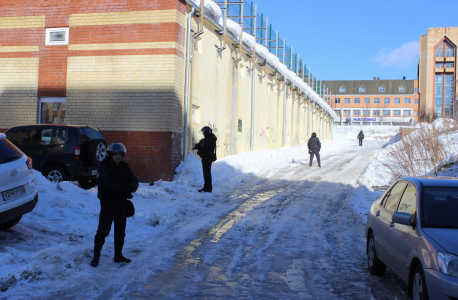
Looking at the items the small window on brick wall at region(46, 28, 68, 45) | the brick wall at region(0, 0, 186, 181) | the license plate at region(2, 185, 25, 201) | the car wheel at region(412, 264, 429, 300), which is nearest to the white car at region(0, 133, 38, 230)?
the license plate at region(2, 185, 25, 201)

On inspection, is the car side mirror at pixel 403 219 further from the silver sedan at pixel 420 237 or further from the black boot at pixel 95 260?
the black boot at pixel 95 260

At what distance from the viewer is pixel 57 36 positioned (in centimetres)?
1487

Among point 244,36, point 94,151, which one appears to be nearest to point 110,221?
point 94,151

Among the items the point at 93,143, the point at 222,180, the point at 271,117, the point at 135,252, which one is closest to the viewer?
the point at 135,252

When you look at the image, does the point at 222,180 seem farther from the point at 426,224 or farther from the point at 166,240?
the point at 426,224

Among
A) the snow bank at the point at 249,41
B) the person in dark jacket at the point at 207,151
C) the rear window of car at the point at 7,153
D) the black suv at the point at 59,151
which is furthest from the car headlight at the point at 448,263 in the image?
the snow bank at the point at 249,41

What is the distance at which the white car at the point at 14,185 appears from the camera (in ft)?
18.9

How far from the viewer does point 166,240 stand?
23.0ft

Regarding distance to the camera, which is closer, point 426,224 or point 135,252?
point 426,224

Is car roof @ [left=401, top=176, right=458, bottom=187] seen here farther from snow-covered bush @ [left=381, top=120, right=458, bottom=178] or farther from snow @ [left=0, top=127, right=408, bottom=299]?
snow-covered bush @ [left=381, top=120, right=458, bottom=178]

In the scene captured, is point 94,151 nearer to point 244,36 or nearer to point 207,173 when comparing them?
point 207,173

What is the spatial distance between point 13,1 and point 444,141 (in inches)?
614

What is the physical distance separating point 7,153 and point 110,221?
196cm

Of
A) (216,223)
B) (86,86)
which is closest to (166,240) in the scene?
(216,223)
